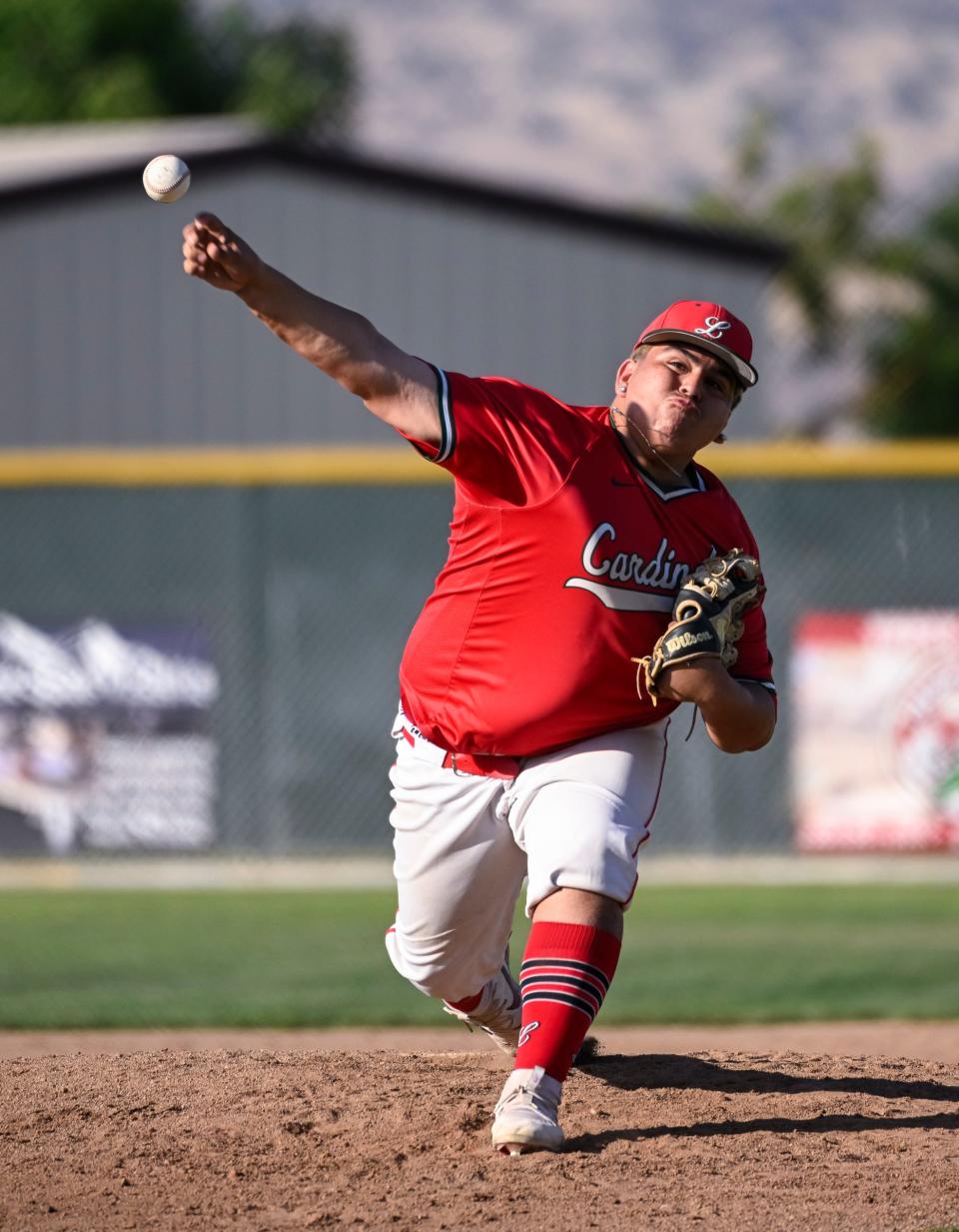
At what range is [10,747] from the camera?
10.3m

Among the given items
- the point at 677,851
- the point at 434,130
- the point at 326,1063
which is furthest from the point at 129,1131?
the point at 434,130

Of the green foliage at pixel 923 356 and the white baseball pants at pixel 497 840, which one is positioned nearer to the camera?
the white baseball pants at pixel 497 840

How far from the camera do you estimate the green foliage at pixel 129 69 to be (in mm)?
28016

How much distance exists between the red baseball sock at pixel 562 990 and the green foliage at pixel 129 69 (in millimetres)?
25653

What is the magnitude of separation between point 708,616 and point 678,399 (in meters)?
0.49

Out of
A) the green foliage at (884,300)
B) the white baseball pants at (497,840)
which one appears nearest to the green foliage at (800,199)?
the green foliage at (884,300)

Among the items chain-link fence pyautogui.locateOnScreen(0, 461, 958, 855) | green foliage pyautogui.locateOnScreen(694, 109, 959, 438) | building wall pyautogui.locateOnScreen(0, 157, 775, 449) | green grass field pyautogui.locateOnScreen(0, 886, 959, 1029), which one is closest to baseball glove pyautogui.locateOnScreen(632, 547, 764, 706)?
green grass field pyautogui.locateOnScreen(0, 886, 959, 1029)

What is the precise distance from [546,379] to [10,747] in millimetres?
5181

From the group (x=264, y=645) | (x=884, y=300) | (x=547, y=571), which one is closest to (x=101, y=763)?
(x=264, y=645)

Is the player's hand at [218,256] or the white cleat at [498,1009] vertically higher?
the player's hand at [218,256]

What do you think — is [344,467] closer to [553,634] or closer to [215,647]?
[215,647]

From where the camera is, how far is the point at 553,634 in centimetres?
374

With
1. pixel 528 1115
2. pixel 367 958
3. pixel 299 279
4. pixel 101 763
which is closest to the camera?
pixel 528 1115

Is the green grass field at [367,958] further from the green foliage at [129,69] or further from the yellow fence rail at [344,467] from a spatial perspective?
the green foliage at [129,69]
